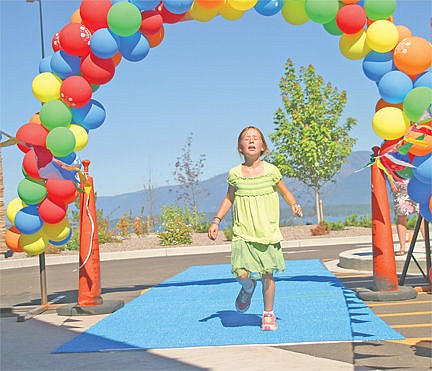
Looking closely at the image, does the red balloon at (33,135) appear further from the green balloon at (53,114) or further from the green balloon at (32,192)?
the green balloon at (32,192)

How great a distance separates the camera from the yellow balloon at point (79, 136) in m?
7.96

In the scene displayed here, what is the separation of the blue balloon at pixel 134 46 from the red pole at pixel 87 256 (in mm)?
1472

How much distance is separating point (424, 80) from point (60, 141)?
14.0 feet

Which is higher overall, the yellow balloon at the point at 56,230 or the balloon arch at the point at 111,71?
the balloon arch at the point at 111,71

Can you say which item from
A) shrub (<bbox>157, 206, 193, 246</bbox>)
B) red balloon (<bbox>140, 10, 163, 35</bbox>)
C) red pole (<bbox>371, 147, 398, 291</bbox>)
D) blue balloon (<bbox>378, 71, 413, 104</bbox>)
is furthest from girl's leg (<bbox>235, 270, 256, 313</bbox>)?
shrub (<bbox>157, 206, 193, 246</bbox>)

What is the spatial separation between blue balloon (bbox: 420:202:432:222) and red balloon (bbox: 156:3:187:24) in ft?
12.5

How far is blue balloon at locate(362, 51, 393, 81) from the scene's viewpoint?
7.70m

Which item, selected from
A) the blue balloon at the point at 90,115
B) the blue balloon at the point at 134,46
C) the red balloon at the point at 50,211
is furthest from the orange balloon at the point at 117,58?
the red balloon at the point at 50,211

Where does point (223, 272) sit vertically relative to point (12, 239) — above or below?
below

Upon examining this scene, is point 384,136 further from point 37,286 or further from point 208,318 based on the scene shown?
point 37,286

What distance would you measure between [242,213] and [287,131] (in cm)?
2092

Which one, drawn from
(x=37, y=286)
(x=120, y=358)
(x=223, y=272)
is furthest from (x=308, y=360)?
(x=37, y=286)

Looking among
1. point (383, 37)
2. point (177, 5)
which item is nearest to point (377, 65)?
point (383, 37)

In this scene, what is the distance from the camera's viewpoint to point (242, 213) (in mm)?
6586
